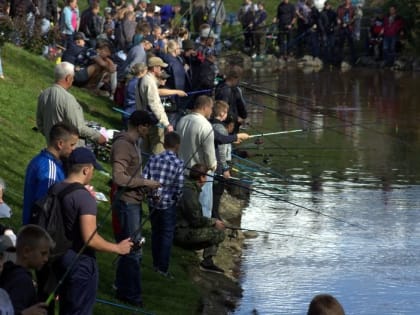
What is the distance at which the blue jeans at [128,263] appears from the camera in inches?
447

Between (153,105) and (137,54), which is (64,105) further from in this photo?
(137,54)

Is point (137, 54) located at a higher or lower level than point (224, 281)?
higher

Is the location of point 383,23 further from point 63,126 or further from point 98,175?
point 63,126

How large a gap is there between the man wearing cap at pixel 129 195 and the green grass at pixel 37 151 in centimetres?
20

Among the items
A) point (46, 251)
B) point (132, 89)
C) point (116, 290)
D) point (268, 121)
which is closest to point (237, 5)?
point (268, 121)

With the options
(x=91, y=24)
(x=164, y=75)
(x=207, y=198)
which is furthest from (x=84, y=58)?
(x=207, y=198)

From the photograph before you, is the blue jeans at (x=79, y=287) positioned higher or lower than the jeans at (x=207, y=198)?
higher

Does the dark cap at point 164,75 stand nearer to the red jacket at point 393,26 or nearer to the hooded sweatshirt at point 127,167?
the hooded sweatshirt at point 127,167

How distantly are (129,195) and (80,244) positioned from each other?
2429 mm

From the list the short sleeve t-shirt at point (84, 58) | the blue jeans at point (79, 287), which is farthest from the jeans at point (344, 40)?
the blue jeans at point (79, 287)

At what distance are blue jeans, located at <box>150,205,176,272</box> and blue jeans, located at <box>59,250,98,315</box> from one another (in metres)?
3.17

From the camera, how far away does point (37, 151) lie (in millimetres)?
17094

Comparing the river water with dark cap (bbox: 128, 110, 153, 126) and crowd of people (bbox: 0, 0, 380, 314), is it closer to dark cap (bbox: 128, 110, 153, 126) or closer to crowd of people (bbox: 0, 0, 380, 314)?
crowd of people (bbox: 0, 0, 380, 314)

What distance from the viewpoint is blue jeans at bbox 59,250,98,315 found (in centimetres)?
912
